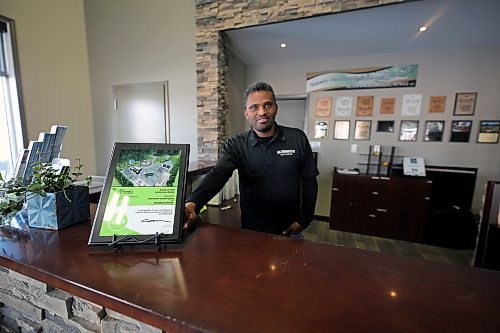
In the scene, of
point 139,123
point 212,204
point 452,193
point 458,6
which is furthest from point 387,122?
point 139,123

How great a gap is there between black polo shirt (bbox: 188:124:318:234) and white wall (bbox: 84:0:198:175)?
6.47 ft

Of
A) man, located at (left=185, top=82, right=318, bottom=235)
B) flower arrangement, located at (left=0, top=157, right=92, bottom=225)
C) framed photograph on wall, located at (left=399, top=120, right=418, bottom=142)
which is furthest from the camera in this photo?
framed photograph on wall, located at (left=399, top=120, right=418, bottom=142)

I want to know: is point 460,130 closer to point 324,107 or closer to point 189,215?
point 324,107

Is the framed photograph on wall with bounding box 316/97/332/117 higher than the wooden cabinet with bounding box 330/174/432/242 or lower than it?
higher

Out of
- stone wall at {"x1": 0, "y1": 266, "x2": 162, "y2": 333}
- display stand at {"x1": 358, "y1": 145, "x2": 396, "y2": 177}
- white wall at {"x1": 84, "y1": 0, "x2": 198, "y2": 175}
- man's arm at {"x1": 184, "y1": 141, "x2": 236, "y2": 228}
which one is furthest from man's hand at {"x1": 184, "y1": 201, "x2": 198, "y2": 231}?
display stand at {"x1": 358, "y1": 145, "x2": 396, "y2": 177}

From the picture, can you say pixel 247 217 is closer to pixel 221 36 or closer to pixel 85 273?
pixel 85 273

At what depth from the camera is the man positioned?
131 centimetres

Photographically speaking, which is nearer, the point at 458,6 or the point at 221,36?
the point at 458,6

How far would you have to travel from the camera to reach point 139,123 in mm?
3521

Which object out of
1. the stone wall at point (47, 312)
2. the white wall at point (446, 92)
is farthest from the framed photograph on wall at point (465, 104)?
the stone wall at point (47, 312)

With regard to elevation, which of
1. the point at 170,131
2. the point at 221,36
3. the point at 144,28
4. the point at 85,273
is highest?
the point at 144,28

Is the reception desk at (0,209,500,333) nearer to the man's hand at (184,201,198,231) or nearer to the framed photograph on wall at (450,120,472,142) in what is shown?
the man's hand at (184,201,198,231)

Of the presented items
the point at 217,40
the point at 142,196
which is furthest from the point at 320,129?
the point at 142,196

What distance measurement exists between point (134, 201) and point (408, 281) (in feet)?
2.70
